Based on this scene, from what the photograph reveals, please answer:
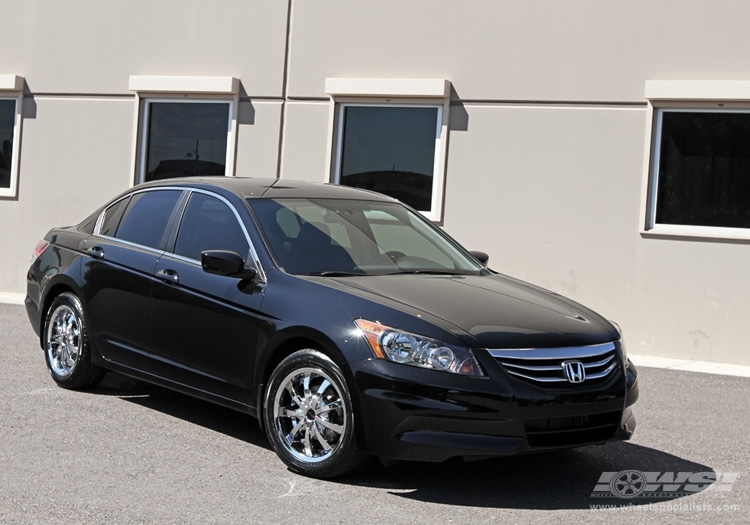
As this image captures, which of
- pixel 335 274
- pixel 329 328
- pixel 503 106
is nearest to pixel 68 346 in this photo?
pixel 335 274

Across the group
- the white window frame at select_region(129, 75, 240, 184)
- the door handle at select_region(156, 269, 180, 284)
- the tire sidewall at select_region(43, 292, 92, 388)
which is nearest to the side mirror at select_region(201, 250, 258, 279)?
the door handle at select_region(156, 269, 180, 284)

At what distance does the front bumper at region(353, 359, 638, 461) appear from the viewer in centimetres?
517

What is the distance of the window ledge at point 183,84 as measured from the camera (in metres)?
13.2

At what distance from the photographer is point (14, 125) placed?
14883 mm

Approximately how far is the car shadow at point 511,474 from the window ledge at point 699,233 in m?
4.68

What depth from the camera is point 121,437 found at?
639cm

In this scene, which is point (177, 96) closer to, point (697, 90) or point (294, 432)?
point (697, 90)

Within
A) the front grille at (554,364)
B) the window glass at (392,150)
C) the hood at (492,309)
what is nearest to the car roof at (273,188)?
the hood at (492,309)

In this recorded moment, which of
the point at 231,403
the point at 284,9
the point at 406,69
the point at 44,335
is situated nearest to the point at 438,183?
the point at 406,69

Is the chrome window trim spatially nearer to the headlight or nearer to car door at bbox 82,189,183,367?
car door at bbox 82,189,183,367

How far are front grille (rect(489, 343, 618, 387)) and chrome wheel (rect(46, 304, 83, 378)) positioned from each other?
3.53 m

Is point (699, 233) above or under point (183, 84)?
under

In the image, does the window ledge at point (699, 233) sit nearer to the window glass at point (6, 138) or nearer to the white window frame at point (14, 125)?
the white window frame at point (14, 125)

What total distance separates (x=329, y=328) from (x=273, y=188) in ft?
5.66
